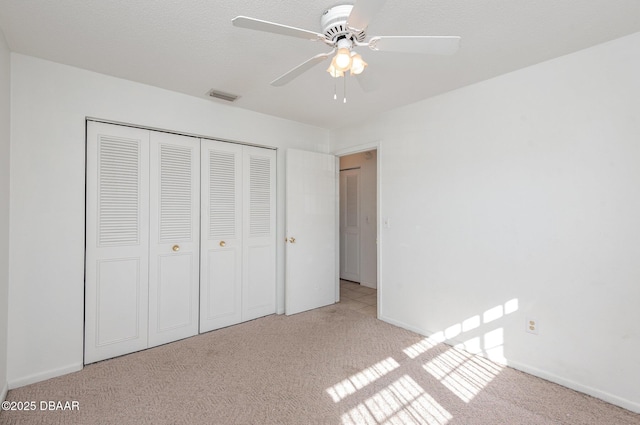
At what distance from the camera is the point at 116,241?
2.58m

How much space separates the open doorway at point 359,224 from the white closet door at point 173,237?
2395 millimetres

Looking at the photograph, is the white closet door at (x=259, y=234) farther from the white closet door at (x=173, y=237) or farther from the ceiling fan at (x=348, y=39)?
the ceiling fan at (x=348, y=39)

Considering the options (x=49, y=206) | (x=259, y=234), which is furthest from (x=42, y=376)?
(x=259, y=234)

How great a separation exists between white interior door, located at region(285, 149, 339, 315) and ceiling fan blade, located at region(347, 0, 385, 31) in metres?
2.34

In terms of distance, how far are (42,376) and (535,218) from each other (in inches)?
155

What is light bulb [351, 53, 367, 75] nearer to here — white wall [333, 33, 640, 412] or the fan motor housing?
the fan motor housing

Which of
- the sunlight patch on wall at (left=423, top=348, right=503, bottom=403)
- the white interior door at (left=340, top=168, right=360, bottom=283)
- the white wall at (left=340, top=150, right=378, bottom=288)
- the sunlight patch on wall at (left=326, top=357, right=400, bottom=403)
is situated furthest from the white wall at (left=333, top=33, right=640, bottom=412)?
the white interior door at (left=340, top=168, right=360, bottom=283)

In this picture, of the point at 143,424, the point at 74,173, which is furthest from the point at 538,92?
the point at 74,173

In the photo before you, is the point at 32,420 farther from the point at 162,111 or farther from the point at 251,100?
the point at 251,100

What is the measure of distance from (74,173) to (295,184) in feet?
6.83

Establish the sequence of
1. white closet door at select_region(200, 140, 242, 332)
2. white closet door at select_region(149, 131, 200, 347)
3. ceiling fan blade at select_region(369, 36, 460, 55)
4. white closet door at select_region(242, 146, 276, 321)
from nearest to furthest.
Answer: ceiling fan blade at select_region(369, 36, 460, 55)
white closet door at select_region(149, 131, 200, 347)
white closet door at select_region(200, 140, 242, 332)
white closet door at select_region(242, 146, 276, 321)

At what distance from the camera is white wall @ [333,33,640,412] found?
1.95 metres

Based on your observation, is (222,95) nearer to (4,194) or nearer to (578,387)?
(4,194)

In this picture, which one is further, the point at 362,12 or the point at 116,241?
the point at 116,241
